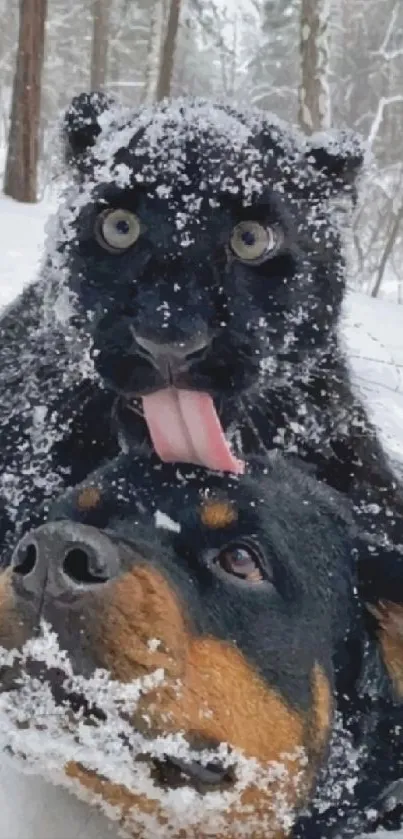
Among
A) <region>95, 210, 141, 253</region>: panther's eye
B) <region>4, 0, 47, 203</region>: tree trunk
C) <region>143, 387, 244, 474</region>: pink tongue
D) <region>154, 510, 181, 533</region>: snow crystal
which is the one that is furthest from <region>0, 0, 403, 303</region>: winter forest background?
<region>154, 510, 181, 533</region>: snow crystal

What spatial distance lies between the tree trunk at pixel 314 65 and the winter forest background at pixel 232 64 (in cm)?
1

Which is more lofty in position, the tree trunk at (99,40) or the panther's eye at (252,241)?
the panther's eye at (252,241)

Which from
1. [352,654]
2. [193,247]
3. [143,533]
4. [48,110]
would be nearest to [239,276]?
[193,247]

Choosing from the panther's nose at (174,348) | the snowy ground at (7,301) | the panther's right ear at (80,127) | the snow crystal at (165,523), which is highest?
the panther's right ear at (80,127)

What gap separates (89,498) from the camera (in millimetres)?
2396

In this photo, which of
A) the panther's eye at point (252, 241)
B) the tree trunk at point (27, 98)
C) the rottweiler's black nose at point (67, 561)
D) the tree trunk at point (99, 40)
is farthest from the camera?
the tree trunk at point (99, 40)

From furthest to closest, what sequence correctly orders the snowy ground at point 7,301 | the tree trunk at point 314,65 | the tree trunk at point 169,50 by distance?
the tree trunk at point 169,50
the tree trunk at point 314,65
the snowy ground at point 7,301

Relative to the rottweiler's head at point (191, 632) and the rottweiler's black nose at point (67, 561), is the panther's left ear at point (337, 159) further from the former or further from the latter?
the rottweiler's black nose at point (67, 561)

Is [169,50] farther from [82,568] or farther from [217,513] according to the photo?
[82,568]

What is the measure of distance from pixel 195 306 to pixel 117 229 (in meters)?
0.40

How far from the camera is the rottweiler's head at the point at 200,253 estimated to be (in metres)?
2.47

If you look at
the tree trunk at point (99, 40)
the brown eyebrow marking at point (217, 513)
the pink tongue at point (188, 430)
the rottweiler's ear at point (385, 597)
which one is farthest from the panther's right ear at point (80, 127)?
the tree trunk at point (99, 40)

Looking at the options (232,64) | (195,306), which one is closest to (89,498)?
(195,306)

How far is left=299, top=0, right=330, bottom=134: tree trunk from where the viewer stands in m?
10.6
